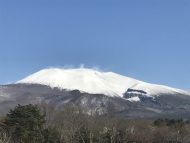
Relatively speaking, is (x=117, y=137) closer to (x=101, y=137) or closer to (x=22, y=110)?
(x=101, y=137)

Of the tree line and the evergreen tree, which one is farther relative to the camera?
the tree line

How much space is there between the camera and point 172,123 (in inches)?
5074

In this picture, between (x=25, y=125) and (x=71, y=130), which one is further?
(x=71, y=130)

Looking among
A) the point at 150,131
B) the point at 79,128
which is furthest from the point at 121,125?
the point at 79,128

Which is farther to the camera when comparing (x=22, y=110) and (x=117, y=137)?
(x=117, y=137)

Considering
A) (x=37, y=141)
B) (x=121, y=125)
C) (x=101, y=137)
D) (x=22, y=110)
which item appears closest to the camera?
(x=37, y=141)

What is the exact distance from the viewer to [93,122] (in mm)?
108250

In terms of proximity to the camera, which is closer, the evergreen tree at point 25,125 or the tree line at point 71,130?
the evergreen tree at point 25,125

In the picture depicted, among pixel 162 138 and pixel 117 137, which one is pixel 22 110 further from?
pixel 162 138

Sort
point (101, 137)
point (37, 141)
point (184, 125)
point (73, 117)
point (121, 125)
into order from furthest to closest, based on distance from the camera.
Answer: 1. point (184, 125)
2. point (121, 125)
3. point (73, 117)
4. point (101, 137)
5. point (37, 141)

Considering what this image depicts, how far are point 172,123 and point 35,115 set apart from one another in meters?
57.4

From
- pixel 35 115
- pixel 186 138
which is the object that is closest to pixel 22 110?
pixel 35 115

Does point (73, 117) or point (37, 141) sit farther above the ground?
point (73, 117)

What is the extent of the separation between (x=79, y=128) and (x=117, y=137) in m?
6.74
